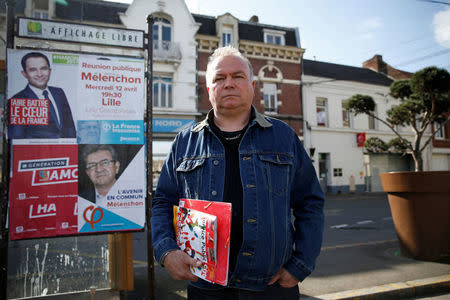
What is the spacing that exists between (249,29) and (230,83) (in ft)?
61.4

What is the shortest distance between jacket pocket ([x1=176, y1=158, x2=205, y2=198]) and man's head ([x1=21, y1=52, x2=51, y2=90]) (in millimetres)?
1985

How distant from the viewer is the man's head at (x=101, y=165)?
116 inches

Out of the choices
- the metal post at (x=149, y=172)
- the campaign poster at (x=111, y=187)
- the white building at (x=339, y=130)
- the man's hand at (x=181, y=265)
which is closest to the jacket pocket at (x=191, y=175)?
the man's hand at (x=181, y=265)

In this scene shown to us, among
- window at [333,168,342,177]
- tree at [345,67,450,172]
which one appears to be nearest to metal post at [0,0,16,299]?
tree at [345,67,450,172]

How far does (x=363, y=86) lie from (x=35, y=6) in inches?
816

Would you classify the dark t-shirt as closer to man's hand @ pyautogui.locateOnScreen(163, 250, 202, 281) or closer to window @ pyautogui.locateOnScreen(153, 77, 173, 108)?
man's hand @ pyautogui.locateOnScreen(163, 250, 202, 281)

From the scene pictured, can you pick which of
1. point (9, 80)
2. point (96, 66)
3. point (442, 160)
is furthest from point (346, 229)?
point (442, 160)

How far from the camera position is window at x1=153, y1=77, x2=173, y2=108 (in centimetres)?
1583

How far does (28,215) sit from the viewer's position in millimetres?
2723

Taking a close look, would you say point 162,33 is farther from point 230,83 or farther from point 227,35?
point 230,83

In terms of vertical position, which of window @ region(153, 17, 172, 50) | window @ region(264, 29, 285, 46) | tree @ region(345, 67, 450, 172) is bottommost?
tree @ region(345, 67, 450, 172)

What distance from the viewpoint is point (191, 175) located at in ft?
5.46

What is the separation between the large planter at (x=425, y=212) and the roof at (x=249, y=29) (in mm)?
15567

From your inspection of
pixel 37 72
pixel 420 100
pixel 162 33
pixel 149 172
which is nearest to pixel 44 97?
pixel 37 72
